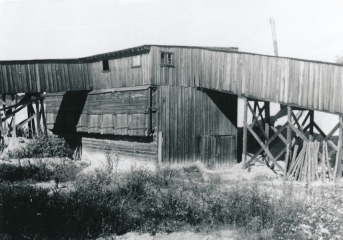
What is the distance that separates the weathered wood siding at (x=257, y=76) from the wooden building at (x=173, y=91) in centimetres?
5

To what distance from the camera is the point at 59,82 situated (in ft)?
79.6

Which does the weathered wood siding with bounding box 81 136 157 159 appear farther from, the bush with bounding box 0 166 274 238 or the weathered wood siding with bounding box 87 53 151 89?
the bush with bounding box 0 166 274 238

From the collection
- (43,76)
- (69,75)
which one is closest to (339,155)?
(69,75)

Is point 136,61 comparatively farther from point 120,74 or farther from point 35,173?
point 35,173

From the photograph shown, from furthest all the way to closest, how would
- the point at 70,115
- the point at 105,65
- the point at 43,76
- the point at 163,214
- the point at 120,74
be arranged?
the point at 70,115 → the point at 105,65 → the point at 120,74 → the point at 43,76 → the point at 163,214

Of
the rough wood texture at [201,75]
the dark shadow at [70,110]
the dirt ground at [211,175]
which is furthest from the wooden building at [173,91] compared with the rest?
the dark shadow at [70,110]

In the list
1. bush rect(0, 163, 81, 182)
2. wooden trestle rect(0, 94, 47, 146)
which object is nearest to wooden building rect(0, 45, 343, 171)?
wooden trestle rect(0, 94, 47, 146)

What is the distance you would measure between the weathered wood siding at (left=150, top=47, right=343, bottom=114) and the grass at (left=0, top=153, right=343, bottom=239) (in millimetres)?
6973

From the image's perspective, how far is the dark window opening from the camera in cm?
2144

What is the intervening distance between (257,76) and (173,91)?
17.1 ft

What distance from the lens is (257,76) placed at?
18.4 metres

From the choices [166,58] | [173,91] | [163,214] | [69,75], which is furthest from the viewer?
[69,75]

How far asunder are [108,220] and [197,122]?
12.7 metres

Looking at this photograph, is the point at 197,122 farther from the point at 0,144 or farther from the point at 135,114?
the point at 0,144
